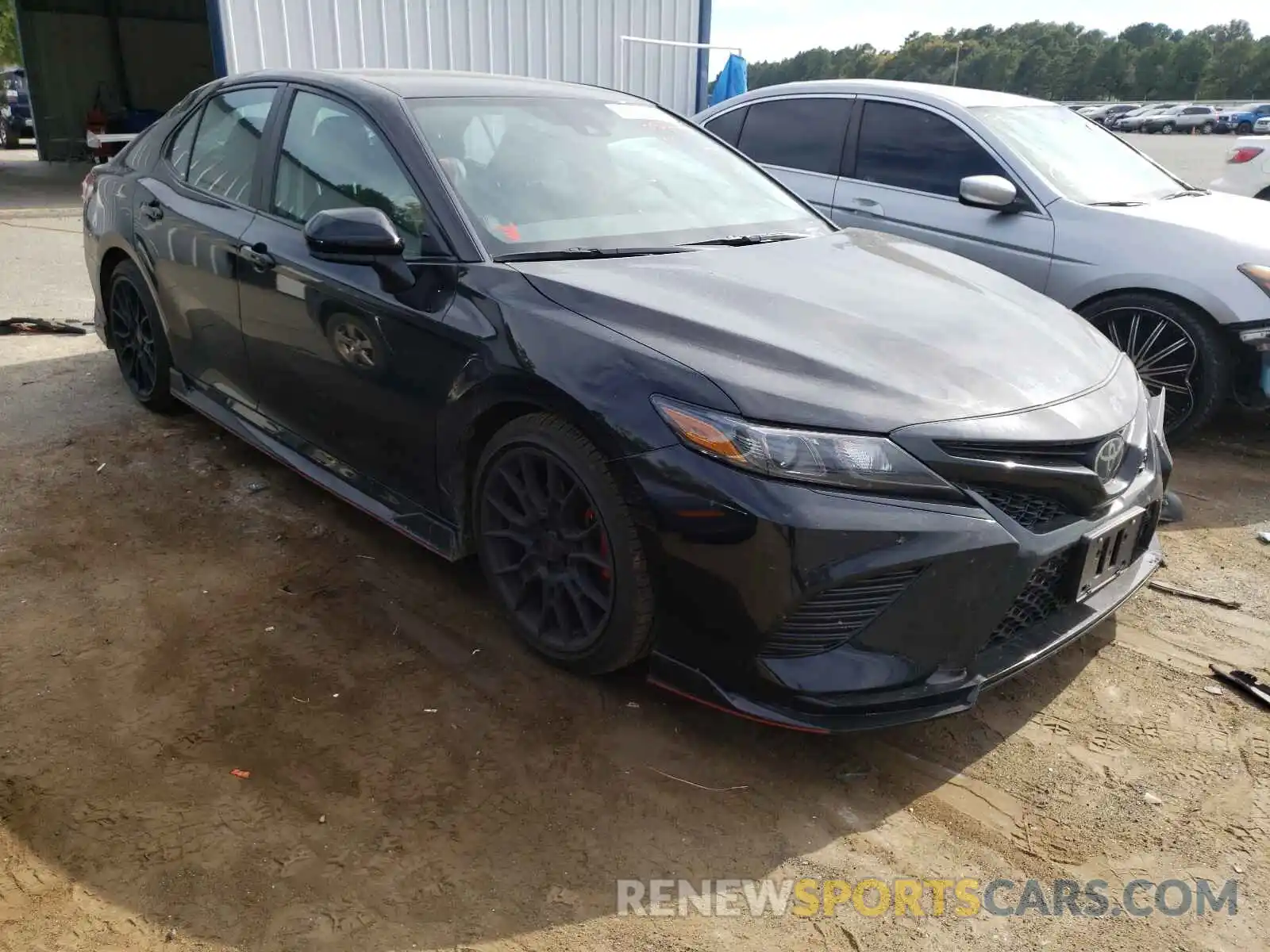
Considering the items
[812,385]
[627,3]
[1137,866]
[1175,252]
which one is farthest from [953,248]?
[627,3]

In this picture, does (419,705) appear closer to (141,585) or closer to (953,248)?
(141,585)

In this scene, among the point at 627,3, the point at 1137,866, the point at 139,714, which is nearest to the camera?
the point at 1137,866

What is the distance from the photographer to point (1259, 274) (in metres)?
4.46

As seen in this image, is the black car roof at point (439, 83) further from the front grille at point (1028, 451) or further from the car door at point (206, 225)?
the front grille at point (1028, 451)

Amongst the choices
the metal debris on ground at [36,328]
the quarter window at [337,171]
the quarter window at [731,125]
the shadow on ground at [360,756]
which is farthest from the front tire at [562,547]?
the metal debris on ground at [36,328]

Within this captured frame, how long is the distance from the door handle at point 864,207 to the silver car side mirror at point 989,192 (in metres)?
0.60

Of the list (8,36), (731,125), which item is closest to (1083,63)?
(8,36)

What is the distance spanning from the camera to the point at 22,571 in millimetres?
3369

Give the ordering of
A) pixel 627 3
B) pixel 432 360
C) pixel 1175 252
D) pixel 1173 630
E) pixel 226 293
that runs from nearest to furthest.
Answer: pixel 432 360, pixel 1173 630, pixel 226 293, pixel 1175 252, pixel 627 3

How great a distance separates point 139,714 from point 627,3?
12.5 m

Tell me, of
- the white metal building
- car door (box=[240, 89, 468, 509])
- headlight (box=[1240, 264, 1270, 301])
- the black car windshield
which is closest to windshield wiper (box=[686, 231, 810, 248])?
the black car windshield

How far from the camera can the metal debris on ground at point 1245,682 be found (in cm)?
284

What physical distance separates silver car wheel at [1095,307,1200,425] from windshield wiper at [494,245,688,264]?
2770 mm

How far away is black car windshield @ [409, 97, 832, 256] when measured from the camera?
3027 mm
